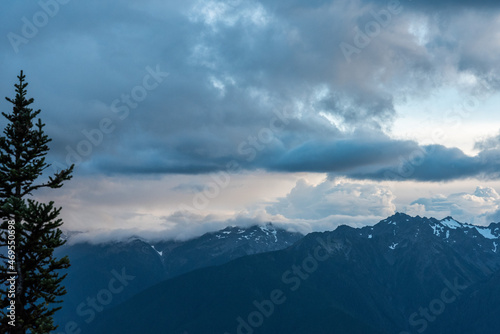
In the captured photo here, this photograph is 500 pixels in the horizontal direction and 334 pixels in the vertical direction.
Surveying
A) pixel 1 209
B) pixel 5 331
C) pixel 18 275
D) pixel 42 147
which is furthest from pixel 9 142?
pixel 5 331

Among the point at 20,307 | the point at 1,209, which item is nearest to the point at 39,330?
the point at 20,307

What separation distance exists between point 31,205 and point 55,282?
8.00m

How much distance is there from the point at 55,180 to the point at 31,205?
137 inches

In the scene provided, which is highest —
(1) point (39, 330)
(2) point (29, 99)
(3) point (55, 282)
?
(2) point (29, 99)

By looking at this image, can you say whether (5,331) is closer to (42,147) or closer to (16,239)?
(16,239)

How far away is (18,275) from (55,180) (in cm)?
989

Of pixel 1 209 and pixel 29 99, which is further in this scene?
A: pixel 29 99

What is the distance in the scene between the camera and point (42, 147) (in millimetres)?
52625

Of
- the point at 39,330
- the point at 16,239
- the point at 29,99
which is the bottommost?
the point at 39,330

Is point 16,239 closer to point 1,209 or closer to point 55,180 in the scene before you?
point 1,209

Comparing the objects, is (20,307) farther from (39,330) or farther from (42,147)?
(42,147)

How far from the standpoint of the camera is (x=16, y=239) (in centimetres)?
5072

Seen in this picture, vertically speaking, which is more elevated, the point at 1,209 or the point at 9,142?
the point at 9,142

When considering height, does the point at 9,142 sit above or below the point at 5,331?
above
